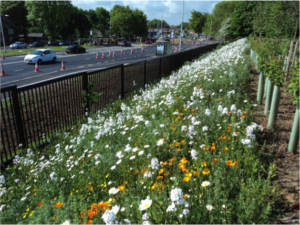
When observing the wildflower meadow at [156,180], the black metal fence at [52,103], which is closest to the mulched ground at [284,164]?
the wildflower meadow at [156,180]

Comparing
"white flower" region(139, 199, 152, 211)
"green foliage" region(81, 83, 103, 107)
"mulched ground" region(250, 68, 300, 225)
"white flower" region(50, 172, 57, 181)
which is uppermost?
"white flower" region(139, 199, 152, 211)

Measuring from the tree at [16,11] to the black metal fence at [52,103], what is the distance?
83322 millimetres

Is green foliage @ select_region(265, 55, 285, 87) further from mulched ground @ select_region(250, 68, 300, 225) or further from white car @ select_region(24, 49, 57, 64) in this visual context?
white car @ select_region(24, 49, 57, 64)

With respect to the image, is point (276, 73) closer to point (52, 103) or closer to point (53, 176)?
point (53, 176)

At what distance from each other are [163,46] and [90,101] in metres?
28.5

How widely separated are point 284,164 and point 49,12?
245ft

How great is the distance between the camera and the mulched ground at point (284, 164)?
102 inches

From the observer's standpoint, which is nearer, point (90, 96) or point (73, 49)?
point (90, 96)

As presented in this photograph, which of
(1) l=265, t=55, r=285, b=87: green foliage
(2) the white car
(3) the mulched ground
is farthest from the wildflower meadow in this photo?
(2) the white car

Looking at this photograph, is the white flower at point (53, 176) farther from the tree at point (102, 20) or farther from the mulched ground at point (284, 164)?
the tree at point (102, 20)

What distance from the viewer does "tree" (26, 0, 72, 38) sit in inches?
2643

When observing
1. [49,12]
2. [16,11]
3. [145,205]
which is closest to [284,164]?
[145,205]

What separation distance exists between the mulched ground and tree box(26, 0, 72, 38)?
7235cm

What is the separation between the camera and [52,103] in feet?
19.7
